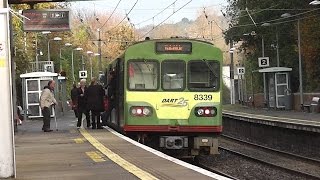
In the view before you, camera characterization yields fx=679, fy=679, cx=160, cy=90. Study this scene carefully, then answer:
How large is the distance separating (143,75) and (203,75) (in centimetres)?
154

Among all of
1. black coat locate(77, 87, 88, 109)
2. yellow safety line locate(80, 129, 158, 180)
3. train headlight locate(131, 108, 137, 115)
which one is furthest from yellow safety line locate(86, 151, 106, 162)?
black coat locate(77, 87, 88, 109)

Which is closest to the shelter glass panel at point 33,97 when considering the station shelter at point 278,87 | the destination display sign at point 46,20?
A: the station shelter at point 278,87

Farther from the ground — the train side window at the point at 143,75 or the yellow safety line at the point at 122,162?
the train side window at the point at 143,75

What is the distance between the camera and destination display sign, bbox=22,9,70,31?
2036cm

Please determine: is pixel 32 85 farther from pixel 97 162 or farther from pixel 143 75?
pixel 97 162

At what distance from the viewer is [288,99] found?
4453cm

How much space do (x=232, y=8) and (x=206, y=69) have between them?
42.6 m

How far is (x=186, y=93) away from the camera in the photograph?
17.1m

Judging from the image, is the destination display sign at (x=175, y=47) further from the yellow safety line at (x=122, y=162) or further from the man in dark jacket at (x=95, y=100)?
the man in dark jacket at (x=95, y=100)

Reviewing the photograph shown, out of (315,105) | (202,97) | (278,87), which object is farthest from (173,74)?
(278,87)

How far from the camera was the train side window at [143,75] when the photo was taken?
17188mm

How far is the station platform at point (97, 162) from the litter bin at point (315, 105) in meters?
24.8

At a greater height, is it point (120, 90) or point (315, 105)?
point (120, 90)

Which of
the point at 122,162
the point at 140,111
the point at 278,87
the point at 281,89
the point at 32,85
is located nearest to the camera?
the point at 122,162
